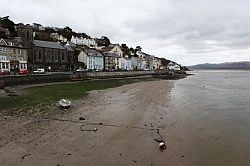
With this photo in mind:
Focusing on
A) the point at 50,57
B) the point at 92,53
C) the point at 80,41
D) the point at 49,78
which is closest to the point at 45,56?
the point at 50,57

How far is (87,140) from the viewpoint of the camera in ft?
39.0

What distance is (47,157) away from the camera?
380 inches

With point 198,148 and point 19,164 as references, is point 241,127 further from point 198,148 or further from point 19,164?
point 19,164

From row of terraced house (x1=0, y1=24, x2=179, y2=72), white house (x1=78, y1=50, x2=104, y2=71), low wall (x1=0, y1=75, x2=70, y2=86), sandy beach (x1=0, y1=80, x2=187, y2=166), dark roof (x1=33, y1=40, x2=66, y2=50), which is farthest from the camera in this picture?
white house (x1=78, y1=50, x2=104, y2=71)

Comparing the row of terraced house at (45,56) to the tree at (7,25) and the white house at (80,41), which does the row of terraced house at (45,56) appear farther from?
the white house at (80,41)

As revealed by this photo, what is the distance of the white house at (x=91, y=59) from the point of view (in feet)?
276

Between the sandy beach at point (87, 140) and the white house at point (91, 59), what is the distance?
221 ft

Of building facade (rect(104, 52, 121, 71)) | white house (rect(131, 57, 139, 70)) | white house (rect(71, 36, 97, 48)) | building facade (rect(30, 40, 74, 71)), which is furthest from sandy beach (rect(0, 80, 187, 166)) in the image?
white house (rect(71, 36, 97, 48))

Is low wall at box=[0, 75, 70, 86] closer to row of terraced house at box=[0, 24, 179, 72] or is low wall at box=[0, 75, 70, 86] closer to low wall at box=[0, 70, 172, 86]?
low wall at box=[0, 70, 172, 86]

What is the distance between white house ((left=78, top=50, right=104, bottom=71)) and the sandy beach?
221ft

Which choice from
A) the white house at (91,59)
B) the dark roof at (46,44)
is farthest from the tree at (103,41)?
the dark roof at (46,44)

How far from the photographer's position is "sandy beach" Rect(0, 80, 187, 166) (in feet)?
31.4

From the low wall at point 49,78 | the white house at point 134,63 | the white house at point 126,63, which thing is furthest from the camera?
the white house at point 134,63

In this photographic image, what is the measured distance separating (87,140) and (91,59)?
74.8m
